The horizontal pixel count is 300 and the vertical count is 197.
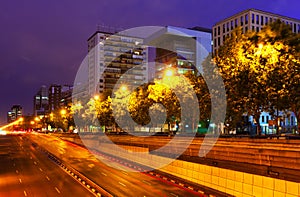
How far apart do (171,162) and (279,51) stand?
14.7 meters

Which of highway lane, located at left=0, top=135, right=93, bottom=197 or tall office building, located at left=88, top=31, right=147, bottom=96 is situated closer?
highway lane, located at left=0, top=135, right=93, bottom=197

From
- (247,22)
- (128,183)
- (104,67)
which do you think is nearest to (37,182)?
(128,183)

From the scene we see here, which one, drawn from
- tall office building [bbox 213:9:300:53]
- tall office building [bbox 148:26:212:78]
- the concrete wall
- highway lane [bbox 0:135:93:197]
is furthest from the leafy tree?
tall office building [bbox 148:26:212:78]

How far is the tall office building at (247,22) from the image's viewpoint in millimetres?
112188

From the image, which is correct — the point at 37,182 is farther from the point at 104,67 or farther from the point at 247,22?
the point at 104,67

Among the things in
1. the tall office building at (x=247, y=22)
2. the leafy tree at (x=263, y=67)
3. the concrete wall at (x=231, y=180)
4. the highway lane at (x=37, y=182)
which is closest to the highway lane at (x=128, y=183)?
the concrete wall at (x=231, y=180)

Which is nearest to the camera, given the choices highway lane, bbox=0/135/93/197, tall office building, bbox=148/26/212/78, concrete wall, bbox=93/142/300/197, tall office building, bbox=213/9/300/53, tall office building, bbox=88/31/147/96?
concrete wall, bbox=93/142/300/197

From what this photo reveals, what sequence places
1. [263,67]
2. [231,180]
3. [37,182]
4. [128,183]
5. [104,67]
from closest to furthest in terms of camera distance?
[231,180] < [128,183] < [37,182] < [263,67] < [104,67]

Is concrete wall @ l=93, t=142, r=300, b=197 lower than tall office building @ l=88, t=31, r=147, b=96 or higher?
lower

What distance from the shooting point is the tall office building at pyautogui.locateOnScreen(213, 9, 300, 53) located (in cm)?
11219

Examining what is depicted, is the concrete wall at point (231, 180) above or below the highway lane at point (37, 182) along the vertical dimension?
above

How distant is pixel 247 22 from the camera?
113m

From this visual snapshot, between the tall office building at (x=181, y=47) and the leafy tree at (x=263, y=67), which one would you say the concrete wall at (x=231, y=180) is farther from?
the tall office building at (x=181, y=47)

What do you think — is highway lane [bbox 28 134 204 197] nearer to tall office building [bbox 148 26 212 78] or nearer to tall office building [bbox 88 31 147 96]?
tall office building [bbox 148 26 212 78]
